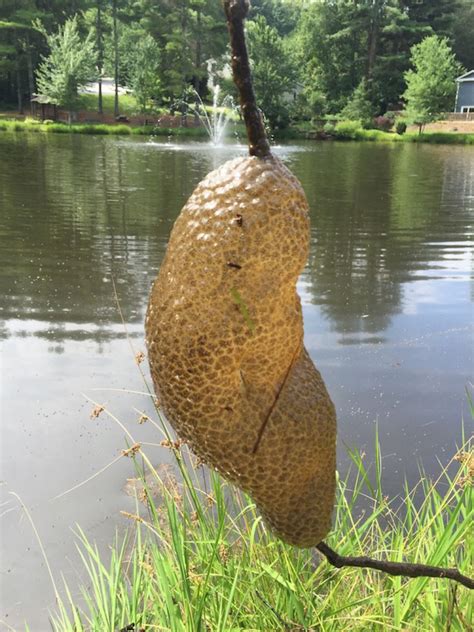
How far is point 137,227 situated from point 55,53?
40.4 metres

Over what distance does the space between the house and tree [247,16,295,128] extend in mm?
15193

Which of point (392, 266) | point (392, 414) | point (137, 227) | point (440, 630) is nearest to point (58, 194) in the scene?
point (137, 227)

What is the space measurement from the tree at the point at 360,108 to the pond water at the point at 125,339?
1536 inches

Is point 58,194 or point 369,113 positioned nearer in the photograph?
point 58,194

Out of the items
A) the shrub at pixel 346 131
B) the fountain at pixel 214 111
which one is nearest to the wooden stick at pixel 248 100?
the fountain at pixel 214 111

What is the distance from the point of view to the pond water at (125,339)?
4.36 m

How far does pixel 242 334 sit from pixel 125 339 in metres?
6.24

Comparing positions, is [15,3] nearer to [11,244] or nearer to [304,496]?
[11,244]

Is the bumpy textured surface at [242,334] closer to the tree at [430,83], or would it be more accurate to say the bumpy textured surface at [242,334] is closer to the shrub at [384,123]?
the tree at [430,83]

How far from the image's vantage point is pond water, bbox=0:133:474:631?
14.3 ft

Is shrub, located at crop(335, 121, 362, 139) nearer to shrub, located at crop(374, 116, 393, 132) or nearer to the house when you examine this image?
shrub, located at crop(374, 116, 393, 132)

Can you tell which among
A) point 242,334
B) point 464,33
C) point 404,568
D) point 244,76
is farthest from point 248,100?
point 464,33

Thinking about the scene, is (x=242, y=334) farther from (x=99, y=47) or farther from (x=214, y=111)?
(x=99, y=47)

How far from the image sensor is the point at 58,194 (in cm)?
1641
